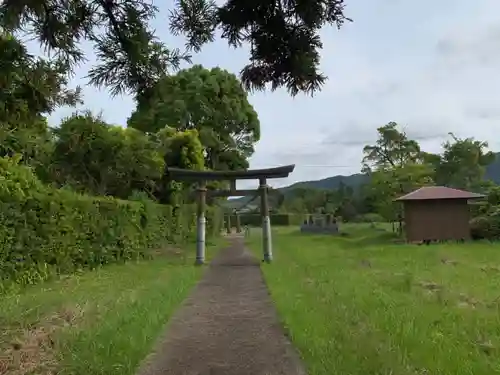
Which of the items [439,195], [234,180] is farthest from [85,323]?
[439,195]

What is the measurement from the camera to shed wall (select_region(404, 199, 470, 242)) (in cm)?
2580

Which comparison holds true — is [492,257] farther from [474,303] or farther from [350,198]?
[350,198]

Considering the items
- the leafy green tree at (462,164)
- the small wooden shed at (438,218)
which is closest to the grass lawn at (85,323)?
the small wooden shed at (438,218)

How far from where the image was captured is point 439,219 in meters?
25.8

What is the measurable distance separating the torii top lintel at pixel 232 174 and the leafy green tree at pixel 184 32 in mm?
11393

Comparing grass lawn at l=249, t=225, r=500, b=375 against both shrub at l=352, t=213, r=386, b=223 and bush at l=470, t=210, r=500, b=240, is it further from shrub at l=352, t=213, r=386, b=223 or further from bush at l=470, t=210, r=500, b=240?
shrub at l=352, t=213, r=386, b=223

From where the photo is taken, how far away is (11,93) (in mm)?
4820

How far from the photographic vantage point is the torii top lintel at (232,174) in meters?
15.9

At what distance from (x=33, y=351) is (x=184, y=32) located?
3.12 meters

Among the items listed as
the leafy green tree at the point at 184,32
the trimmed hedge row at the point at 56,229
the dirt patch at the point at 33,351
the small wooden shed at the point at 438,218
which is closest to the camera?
the leafy green tree at the point at 184,32

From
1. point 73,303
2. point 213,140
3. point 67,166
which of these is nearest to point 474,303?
point 73,303

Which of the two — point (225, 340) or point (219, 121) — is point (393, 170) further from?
point (225, 340)

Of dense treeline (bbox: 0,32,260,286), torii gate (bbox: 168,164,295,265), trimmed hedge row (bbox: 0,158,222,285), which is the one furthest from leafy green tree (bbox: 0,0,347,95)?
Result: torii gate (bbox: 168,164,295,265)

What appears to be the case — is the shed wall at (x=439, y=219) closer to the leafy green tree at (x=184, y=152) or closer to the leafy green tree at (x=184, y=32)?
the leafy green tree at (x=184, y=152)
